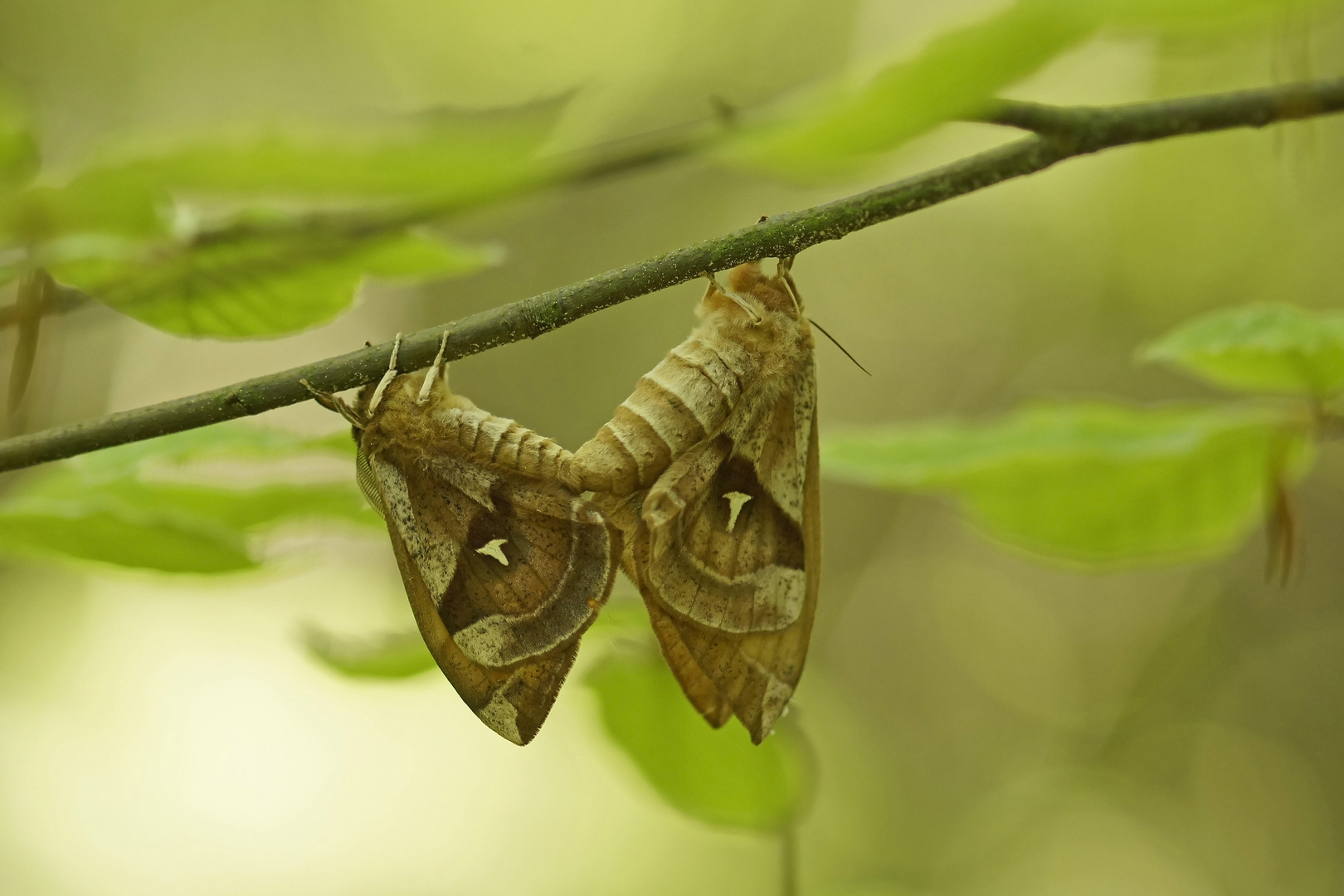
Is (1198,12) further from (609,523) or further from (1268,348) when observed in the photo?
(609,523)

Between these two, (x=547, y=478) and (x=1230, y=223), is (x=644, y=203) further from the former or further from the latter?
(x=547, y=478)

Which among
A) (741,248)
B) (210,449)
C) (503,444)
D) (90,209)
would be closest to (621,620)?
(503,444)

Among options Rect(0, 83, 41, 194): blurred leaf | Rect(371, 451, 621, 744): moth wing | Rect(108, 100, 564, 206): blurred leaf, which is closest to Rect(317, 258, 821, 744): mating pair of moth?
Rect(371, 451, 621, 744): moth wing

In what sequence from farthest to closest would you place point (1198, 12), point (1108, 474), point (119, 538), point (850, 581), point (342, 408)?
point (850, 581) → point (1108, 474) → point (342, 408) → point (119, 538) → point (1198, 12)

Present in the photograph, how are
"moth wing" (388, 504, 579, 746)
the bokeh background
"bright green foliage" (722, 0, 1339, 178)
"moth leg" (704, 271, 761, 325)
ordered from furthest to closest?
1. the bokeh background
2. "moth leg" (704, 271, 761, 325)
3. "moth wing" (388, 504, 579, 746)
4. "bright green foliage" (722, 0, 1339, 178)

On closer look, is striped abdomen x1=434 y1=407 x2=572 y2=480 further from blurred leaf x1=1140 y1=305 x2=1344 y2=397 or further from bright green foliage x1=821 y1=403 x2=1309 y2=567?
blurred leaf x1=1140 y1=305 x2=1344 y2=397

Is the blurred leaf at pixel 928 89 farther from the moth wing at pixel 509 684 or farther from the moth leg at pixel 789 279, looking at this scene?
the moth wing at pixel 509 684
